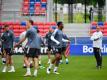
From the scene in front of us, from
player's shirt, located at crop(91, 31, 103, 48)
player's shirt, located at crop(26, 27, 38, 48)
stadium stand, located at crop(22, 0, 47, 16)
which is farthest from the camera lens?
stadium stand, located at crop(22, 0, 47, 16)

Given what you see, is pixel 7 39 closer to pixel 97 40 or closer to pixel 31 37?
pixel 31 37

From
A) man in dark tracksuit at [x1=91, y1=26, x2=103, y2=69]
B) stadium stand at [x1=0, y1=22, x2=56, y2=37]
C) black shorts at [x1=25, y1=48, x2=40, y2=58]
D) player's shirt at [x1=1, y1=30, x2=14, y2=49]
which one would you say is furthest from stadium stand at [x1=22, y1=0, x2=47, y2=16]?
black shorts at [x1=25, y1=48, x2=40, y2=58]

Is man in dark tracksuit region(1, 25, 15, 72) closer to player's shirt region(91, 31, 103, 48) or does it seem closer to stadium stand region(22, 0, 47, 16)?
player's shirt region(91, 31, 103, 48)

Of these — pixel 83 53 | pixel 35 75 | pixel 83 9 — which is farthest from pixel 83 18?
pixel 35 75

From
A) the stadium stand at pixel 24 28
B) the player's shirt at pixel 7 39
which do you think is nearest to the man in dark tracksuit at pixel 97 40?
the player's shirt at pixel 7 39

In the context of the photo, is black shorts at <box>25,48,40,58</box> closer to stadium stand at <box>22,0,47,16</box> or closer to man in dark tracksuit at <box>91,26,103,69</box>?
man in dark tracksuit at <box>91,26,103,69</box>

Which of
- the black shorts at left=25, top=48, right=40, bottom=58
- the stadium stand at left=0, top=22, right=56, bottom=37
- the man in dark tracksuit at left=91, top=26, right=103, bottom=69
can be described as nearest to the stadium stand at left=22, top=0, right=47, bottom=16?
the stadium stand at left=0, top=22, right=56, bottom=37

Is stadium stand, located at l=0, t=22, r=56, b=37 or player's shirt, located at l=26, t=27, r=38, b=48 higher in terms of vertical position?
player's shirt, located at l=26, t=27, r=38, b=48

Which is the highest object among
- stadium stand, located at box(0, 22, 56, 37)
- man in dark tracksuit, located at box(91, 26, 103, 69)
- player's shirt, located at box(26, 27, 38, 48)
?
player's shirt, located at box(26, 27, 38, 48)

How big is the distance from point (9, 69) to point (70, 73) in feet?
11.0

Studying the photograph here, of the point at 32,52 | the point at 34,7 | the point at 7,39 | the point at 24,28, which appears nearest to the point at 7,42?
the point at 7,39

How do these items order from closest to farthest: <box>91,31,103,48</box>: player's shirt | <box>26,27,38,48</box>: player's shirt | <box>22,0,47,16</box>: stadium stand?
<box>26,27,38,48</box>: player's shirt
<box>91,31,103,48</box>: player's shirt
<box>22,0,47,16</box>: stadium stand

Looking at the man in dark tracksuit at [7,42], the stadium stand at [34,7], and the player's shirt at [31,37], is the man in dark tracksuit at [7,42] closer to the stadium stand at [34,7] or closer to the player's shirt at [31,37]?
the player's shirt at [31,37]

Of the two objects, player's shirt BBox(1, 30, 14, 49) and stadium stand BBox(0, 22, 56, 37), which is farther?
stadium stand BBox(0, 22, 56, 37)
